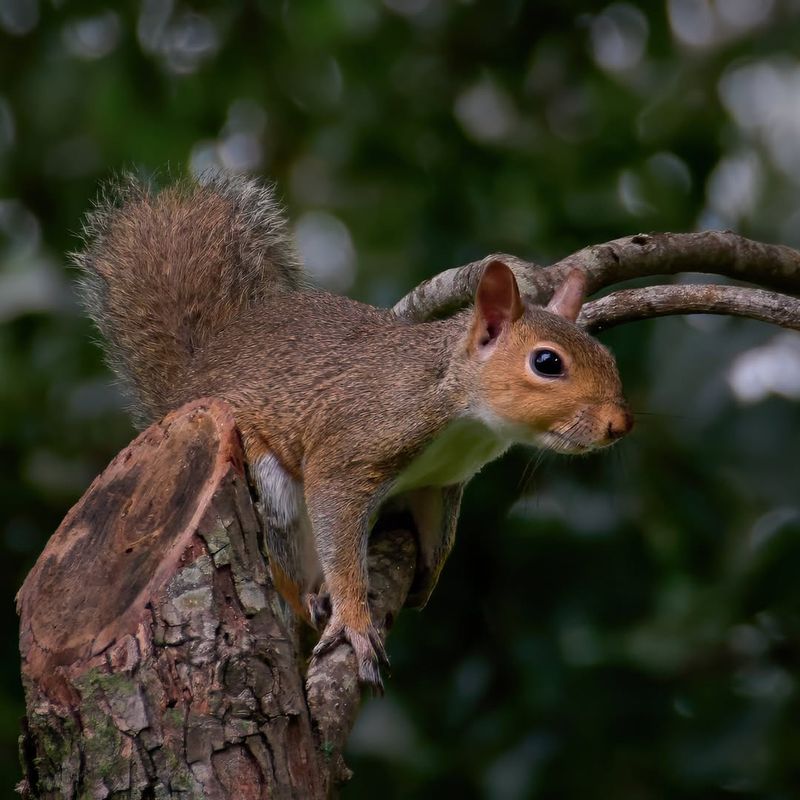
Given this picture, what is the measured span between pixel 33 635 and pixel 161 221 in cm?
199

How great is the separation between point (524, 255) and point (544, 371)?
0.89 metres

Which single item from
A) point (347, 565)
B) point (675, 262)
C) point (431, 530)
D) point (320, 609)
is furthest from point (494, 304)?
point (320, 609)

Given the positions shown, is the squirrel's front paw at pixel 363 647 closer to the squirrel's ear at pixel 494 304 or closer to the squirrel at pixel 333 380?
the squirrel at pixel 333 380

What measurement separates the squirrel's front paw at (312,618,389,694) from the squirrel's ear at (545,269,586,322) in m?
0.88

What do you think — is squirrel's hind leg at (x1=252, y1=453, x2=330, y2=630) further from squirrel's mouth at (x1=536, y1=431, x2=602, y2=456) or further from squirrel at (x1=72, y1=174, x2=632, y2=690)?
squirrel's mouth at (x1=536, y1=431, x2=602, y2=456)

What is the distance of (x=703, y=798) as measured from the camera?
333cm

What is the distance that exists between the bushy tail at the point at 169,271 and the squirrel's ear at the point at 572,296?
103 centimetres

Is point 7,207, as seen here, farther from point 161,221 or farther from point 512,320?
point 512,320

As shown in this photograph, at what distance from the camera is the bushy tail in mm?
3609

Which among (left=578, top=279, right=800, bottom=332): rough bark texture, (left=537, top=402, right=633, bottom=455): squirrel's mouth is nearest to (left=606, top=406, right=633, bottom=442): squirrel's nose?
(left=537, top=402, right=633, bottom=455): squirrel's mouth

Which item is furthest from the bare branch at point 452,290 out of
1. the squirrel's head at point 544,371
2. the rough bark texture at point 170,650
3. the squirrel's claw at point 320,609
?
the rough bark texture at point 170,650

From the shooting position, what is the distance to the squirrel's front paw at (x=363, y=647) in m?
2.62

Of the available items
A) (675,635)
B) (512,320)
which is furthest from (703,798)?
(512,320)

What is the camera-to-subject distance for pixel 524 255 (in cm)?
375
